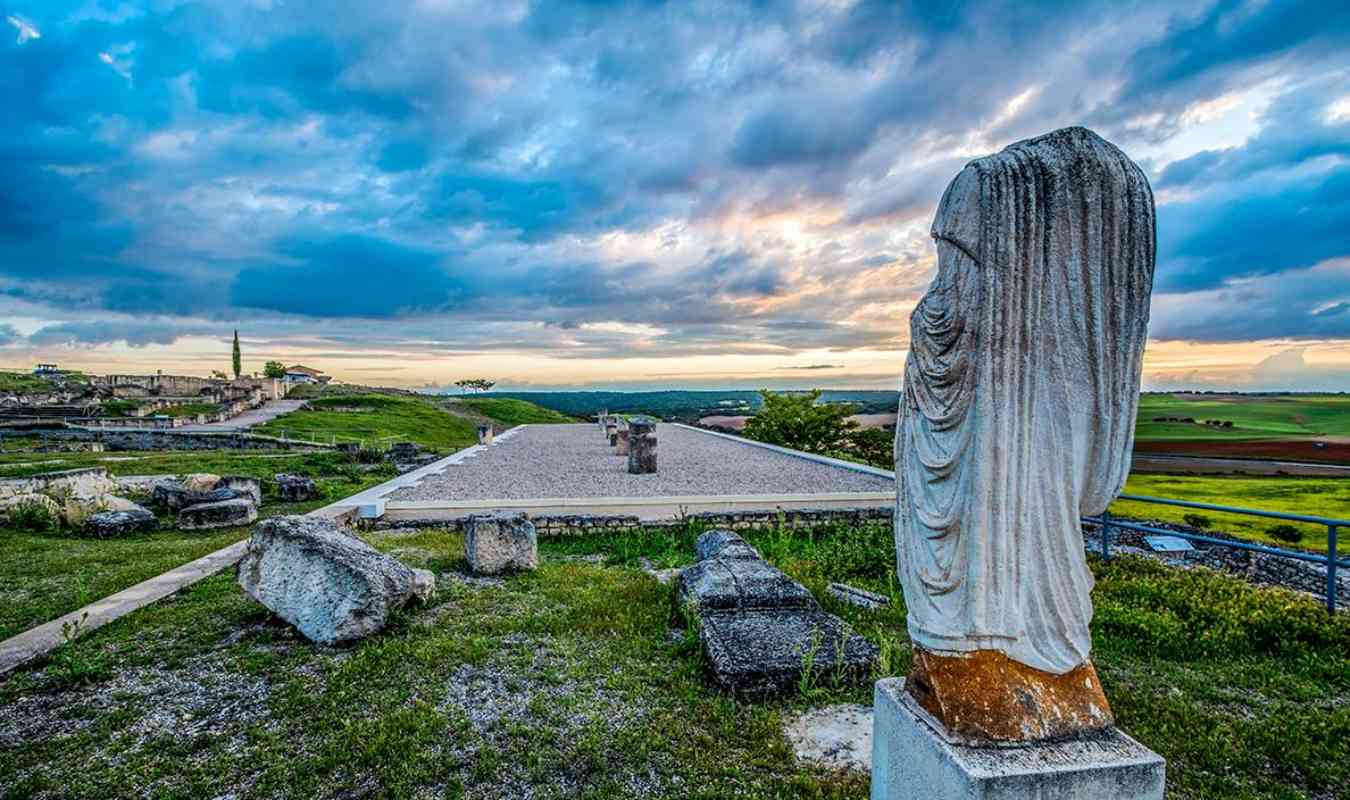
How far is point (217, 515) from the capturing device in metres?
10.2

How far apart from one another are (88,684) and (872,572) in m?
7.03

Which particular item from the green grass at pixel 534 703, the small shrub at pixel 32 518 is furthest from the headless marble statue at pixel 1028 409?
the small shrub at pixel 32 518

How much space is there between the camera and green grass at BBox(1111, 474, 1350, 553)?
9297 mm

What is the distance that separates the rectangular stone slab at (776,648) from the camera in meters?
4.17

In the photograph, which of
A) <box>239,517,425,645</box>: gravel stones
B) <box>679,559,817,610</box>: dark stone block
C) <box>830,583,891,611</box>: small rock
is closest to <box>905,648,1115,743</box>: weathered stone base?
<box>679,559,817,610</box>: dark stone block

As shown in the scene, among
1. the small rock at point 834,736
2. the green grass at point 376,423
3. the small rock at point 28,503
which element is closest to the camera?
the small rock at point 834,736

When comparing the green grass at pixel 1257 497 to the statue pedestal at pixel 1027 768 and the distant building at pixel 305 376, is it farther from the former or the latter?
the distant building at pixel 305 376

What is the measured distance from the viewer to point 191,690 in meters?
4.26

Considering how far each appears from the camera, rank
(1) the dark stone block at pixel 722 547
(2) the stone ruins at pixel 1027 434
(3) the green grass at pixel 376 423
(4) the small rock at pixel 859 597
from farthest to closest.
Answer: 1. (3) the green grass at pixel 376 423
2. (1) the dark stone block at pixel 722 547
3. (4) the small rock at pixel 859 597
4. (2) the stone ruins at pixel 1027 434

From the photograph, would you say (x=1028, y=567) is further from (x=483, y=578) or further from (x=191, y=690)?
(x=483, y=578)

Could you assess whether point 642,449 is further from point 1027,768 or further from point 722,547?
point 1027,768

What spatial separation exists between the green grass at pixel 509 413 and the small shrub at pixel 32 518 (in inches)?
1465

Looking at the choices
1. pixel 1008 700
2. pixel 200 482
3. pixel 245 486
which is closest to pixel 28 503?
pixel 200 482

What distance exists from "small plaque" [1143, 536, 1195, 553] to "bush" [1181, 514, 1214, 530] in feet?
5.23
